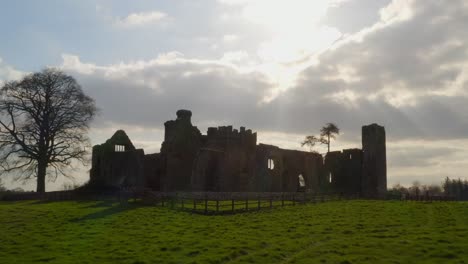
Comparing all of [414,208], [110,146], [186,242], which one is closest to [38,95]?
[110,146]

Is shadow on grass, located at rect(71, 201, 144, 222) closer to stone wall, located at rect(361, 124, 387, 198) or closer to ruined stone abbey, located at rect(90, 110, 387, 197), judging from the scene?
ruined stone abbey, located at rect(90, 110, 387, 197)

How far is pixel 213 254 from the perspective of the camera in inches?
773

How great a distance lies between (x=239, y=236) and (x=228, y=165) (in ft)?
102

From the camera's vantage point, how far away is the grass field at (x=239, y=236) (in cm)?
1925

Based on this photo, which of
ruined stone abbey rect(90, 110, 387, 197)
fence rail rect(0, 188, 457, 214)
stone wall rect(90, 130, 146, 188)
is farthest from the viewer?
stone wall rect(90, 130, 146, 188)

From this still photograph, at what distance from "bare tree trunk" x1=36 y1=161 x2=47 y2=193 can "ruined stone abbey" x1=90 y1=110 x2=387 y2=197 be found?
4.95 m

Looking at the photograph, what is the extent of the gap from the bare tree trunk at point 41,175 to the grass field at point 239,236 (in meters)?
13.3

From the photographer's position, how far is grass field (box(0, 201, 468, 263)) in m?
19.2

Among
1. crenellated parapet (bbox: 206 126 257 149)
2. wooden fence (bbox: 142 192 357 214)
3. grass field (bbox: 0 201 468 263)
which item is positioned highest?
crenellated parapet (bbox: 206 126 257 149)

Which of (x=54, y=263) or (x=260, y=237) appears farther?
(x=260, y=237)

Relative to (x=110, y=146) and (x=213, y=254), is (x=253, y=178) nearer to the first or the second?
(x=110, y=146)

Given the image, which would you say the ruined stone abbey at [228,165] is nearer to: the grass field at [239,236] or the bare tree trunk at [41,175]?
the bare tree trunk at [41,175]

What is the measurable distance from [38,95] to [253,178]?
2465 cm

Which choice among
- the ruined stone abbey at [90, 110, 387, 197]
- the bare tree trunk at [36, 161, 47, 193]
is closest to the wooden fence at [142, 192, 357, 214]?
the ruined stone abbey at [90, 110, 387, 197]
